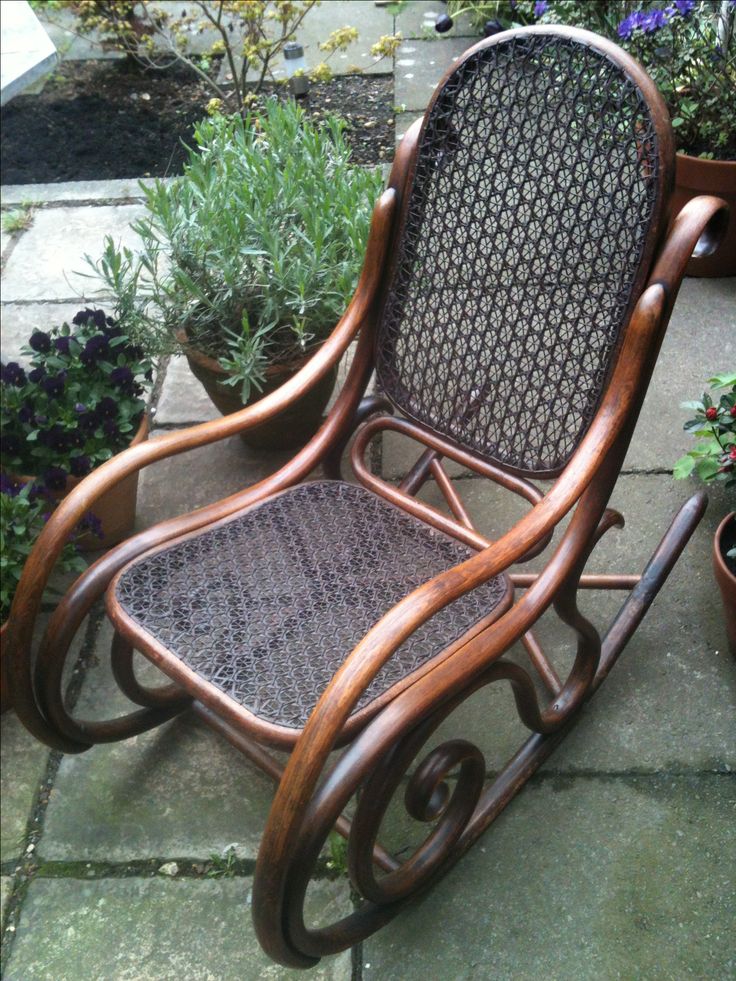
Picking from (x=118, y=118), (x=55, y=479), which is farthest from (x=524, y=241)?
(x=118, y=118)

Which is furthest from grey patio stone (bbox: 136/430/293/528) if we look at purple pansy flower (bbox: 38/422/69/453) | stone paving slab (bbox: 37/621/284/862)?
stone paving slab (bbox: 37/621/284/862)

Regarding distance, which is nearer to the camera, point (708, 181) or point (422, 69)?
point (708, 181)

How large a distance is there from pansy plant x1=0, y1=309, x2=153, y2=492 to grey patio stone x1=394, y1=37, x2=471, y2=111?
1918 millimetres

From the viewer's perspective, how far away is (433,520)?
1776 mm

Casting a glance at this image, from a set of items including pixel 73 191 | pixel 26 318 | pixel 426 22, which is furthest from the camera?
pixel 426 22

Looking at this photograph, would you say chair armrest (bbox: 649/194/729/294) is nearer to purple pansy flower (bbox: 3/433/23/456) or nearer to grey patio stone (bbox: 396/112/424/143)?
purple pansy flower (bbox: 3/433/23/456)

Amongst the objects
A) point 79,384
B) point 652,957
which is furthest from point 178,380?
point 652,957

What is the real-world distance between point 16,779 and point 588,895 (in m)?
1.19

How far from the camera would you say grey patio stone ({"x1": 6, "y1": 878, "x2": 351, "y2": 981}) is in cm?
163

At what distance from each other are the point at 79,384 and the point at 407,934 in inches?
57.8

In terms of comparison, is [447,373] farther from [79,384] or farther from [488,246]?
[79,384]

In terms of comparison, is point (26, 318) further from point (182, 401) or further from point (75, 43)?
point (75, 43)

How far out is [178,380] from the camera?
9.46 feet

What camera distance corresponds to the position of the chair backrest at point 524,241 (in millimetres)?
1459
